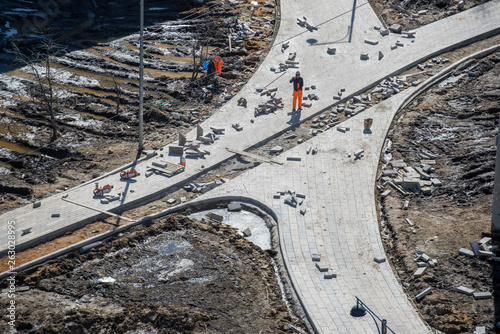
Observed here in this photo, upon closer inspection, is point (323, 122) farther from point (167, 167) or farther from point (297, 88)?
point (167, 167)

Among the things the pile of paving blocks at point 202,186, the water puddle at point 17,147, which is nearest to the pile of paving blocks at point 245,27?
the pile of paving blocks at point 202,186

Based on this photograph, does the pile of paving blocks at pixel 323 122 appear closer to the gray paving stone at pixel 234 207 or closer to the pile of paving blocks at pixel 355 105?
the pile of paving blocks at pixel 355 105

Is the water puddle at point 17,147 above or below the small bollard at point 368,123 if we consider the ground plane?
below

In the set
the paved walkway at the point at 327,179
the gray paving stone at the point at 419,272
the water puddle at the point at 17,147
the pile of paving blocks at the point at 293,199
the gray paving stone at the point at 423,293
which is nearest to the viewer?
the gray paving stone at the point at 423,293

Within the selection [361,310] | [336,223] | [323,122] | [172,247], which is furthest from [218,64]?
[361,310]

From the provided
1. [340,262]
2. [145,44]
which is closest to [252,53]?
[145,44]

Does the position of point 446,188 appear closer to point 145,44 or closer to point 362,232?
point 362,232

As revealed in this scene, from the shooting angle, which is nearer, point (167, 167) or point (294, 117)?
point (167, 167)

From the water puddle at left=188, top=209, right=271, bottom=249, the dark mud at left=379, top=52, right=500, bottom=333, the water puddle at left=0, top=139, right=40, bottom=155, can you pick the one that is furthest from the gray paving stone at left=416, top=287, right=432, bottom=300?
the water puddle at left=0, top=139, right=40, bottom=155
